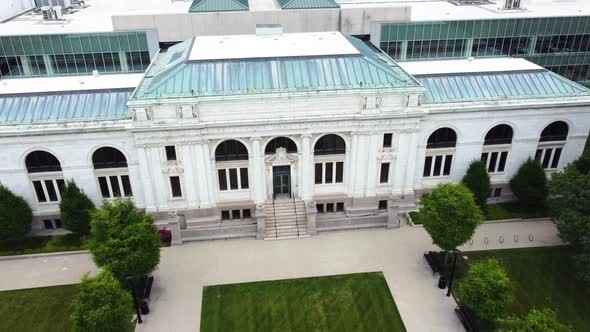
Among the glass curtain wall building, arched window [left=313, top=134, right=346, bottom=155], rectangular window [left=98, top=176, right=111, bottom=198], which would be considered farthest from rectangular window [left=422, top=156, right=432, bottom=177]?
rectangular window [left=98, top=176, right=111, bottom=198]

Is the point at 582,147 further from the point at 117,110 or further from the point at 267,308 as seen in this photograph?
the point at 117,110

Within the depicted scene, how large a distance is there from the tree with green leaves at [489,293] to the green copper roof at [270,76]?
19314 millimetres

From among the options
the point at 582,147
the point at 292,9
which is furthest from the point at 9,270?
the point at 582,147

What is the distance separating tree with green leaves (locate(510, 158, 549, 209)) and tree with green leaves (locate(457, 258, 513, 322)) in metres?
17.9

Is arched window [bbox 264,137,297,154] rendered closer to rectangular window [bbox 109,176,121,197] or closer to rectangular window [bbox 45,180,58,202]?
rectangular window [bbox 109,176,121,197]

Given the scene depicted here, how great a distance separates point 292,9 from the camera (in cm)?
6612

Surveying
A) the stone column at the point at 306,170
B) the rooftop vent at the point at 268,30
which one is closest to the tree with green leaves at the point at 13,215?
the stone column at the point at 306,170

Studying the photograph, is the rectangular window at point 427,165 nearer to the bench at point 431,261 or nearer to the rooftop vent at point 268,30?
the bench at point 431,261

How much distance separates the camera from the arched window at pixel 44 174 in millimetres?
45531

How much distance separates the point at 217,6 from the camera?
65562mm

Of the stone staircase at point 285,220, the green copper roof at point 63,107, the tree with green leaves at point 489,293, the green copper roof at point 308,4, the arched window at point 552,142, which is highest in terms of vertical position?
the green copper roof at point 308,4

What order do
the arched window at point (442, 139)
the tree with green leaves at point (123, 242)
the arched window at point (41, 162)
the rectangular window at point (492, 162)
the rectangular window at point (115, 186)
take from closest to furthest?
the tree with green leaves at point (123, 242)
the arched window at point (41, 162)
the rectangular window at point (115, 186)
the arched window at point (442, 139)
the rectangular window at point (492, 162)

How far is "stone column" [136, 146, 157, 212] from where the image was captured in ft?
147

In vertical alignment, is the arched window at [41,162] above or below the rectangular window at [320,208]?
above
